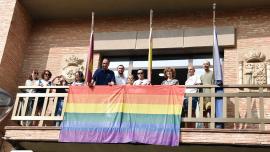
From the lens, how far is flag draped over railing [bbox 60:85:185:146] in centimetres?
945

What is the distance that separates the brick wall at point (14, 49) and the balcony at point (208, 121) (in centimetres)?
101

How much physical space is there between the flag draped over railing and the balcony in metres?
0.23

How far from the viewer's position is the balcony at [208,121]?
9.08 m

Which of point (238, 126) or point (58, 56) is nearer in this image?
point (238, 126)

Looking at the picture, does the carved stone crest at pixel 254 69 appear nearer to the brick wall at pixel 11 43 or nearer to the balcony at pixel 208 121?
the balcony at pixel 208 121

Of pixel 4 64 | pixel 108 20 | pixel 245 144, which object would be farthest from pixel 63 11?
pixel 245 144

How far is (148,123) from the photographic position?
9.58 meters

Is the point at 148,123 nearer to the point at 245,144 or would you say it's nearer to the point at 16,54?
the point at 245,144

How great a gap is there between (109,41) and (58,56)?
1545 mm

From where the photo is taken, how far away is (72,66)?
12703mm

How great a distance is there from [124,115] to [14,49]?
4.50 metres

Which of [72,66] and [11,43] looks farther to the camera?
[72,66]

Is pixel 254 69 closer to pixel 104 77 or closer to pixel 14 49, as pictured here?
pixel 104 77

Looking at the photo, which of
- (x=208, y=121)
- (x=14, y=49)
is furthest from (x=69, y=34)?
(x=208, y=121)
